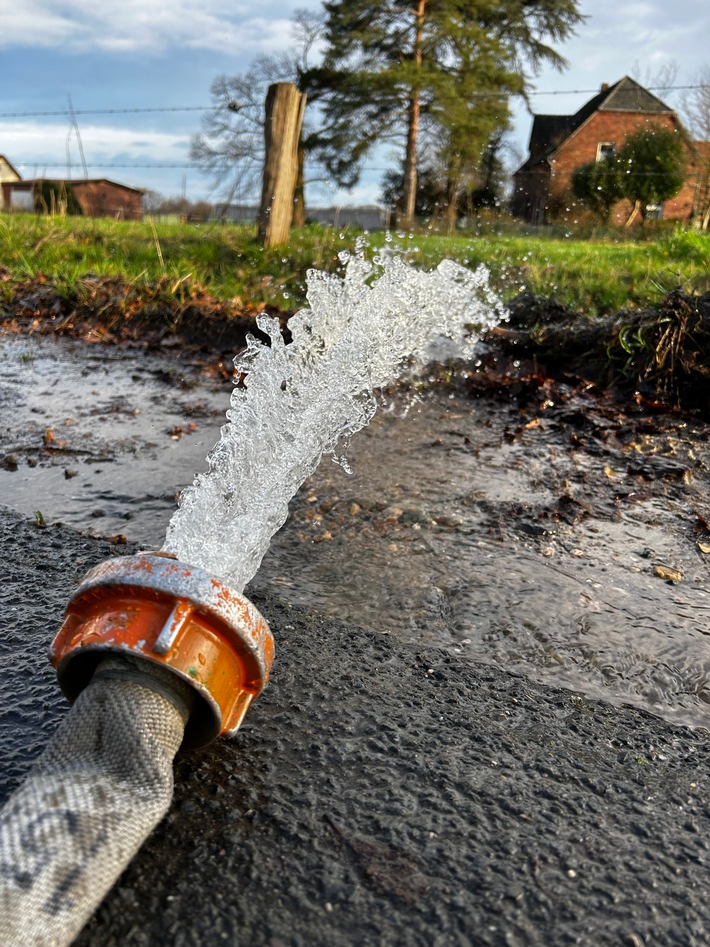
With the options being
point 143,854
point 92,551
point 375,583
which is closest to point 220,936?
point 143,854

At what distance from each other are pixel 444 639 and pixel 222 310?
5273 millimetres

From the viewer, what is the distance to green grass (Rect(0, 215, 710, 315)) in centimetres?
764

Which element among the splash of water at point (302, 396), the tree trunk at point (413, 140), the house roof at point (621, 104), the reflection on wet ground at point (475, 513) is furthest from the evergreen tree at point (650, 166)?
the tree trunk at point (413, 140)

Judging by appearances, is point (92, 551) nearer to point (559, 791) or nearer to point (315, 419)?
point (315, 419)

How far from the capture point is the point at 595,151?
13.9m

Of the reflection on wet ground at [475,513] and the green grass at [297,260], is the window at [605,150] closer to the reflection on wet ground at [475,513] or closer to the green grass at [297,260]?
the green grass at [297,260]

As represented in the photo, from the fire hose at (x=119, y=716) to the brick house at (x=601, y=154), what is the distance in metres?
11.1

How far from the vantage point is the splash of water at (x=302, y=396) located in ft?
8.42

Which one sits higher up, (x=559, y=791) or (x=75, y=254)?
(x=75, y=254)

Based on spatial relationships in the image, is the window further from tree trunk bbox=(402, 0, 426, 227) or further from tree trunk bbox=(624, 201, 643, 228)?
tree trunk bbox=(402, 0, 426, 227)

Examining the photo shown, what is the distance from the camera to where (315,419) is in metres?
3.46

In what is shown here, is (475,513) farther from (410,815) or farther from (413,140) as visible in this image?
(413,140)

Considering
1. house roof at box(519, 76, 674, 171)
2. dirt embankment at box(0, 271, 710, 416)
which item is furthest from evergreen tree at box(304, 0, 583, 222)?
dirt embankment at box(0, 271, 710, 416)

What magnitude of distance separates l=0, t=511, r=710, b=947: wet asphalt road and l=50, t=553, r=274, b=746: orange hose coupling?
25 cm
